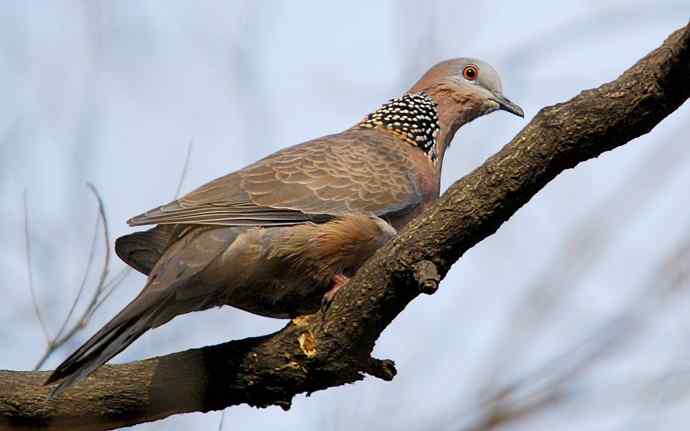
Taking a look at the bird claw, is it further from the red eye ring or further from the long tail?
the red eye ring

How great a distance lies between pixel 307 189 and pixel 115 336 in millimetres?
1412

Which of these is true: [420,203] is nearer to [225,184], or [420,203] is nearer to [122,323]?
[225,184]

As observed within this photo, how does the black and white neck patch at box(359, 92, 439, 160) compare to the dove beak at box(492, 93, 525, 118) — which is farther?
the dove beak at box(492, 93, 525, 118)

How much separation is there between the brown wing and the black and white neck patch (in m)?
0.42

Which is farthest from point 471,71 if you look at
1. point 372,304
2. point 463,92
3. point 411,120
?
point 372,304

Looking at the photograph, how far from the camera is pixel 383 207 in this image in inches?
199

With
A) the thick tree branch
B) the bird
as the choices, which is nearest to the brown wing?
the bird

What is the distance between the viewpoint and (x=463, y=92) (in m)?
6.58

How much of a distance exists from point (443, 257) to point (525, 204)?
0.36m

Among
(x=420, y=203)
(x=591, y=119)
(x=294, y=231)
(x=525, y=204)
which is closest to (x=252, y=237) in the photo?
(x=294, y=231)

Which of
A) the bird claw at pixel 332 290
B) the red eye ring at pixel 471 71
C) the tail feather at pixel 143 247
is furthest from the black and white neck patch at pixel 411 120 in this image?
the tail feather at pixel 143 247

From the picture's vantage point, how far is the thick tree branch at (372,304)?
3.43 m

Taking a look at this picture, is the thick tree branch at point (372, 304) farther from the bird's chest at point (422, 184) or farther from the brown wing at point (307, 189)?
the bird's chest at point (422, 184)

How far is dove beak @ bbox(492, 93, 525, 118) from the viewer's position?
6.53 metres
